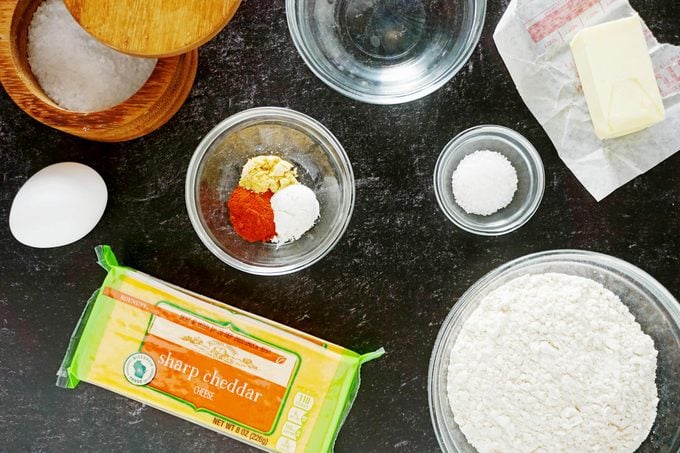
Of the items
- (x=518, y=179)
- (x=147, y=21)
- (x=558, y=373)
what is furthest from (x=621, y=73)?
(x=147, y=21)

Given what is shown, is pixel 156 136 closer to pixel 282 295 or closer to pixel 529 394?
pixel 282 295

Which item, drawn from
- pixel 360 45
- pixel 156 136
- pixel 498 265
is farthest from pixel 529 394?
pixel 156 136

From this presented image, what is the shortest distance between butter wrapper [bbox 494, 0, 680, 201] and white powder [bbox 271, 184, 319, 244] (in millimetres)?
480

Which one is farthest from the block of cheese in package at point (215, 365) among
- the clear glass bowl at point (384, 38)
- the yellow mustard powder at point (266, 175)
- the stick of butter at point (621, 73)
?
the stick of butter at point (621, 73)

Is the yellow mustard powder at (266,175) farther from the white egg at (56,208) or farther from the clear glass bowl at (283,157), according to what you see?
the white egg at (56,208)

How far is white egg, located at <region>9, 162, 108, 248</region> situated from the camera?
1.21 metres

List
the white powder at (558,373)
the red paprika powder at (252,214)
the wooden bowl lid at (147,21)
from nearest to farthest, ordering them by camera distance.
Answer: the wooden bowl lid at (147,21)
the white powder at (558,373)
the red paprika powder at (252,214)

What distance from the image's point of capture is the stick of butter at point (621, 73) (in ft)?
4.06

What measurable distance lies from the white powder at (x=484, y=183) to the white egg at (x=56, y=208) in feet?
2.35

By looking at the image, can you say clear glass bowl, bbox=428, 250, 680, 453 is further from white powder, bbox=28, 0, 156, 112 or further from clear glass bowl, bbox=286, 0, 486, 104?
white powder, bbox=28, 0, 156, 112

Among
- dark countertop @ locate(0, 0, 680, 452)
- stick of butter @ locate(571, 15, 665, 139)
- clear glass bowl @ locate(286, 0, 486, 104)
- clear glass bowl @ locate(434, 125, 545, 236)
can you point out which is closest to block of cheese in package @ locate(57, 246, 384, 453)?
dark countertop @ locate(0, 0, 680, 452)

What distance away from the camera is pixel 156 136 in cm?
134

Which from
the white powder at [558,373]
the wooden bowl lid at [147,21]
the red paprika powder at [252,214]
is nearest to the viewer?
the wooden bowl lid at [147,21]

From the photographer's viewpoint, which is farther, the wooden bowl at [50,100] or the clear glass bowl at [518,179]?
the clear glass bowl at [518,179]
